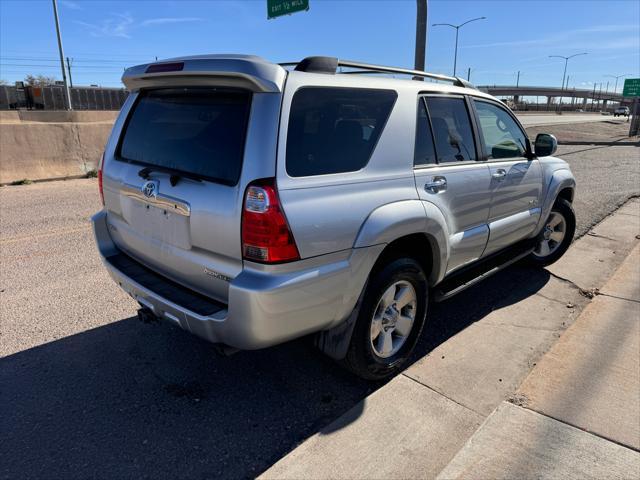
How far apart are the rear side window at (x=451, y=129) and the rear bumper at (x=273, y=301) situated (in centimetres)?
115

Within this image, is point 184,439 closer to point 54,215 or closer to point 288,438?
point 288,438

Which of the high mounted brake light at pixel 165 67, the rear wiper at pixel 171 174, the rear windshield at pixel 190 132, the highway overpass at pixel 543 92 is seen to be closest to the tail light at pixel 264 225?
the rear windshield at pixel 190 132

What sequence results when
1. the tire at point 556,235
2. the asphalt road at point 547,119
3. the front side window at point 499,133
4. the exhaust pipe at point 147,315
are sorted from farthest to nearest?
the asphalt road at point 547,119, the tire at point 556,235, the front side window at point 499,133, the exhaust pipe at point 147,315

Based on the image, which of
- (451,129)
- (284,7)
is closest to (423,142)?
(451,129)

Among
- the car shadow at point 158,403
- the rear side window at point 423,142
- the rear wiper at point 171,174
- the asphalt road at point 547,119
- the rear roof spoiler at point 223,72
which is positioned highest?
the rear roof spoiler at point 223,72

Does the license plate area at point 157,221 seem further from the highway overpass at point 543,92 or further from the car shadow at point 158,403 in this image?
the highway overpass at point 543,92

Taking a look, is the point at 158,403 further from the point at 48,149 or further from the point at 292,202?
the point at 48,149

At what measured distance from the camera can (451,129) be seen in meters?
3.73

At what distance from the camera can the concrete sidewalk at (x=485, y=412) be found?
2488 mm

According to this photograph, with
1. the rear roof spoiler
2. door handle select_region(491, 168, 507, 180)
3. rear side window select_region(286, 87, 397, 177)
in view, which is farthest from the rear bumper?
door handle select_region(491, 168, 507, 180)

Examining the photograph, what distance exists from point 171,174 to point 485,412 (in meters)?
2.33

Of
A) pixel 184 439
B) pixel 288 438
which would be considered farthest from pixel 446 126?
pixel 184 439

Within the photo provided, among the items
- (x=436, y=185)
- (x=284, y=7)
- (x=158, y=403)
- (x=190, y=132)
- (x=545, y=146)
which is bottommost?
(x=158, y=403)

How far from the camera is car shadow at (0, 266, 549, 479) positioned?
2504 millimetres
